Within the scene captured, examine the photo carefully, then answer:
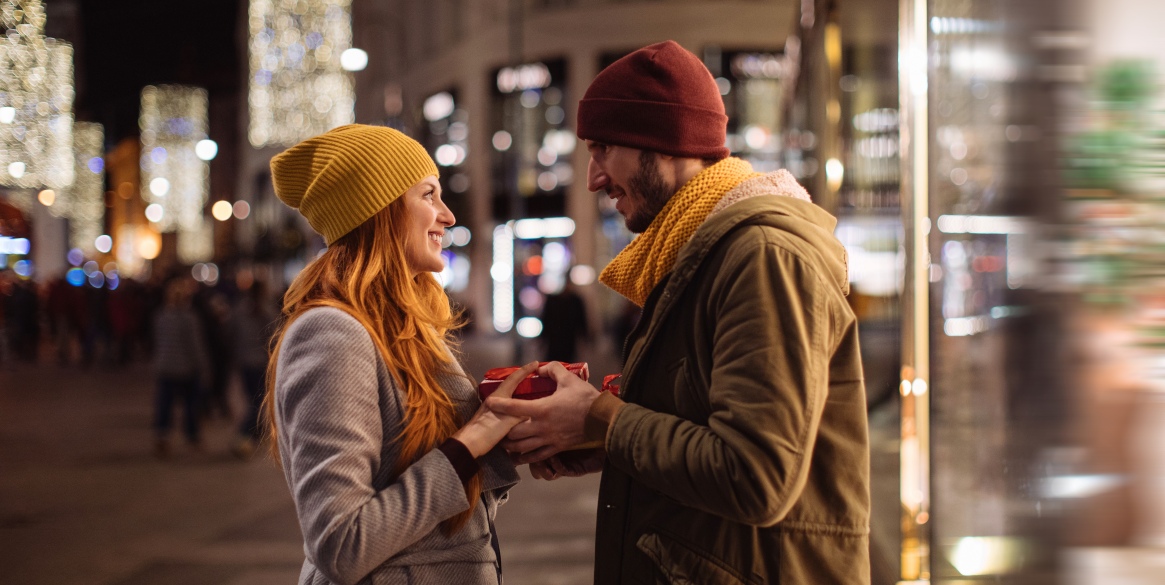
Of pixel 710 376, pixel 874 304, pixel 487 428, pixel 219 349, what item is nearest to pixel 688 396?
pixel 710 376

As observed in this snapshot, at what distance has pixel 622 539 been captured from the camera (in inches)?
75.7

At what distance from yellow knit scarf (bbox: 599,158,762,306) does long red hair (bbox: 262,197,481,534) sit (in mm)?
505

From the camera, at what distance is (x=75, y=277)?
1014 inches

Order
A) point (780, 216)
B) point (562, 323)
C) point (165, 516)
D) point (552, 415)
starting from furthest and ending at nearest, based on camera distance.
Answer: point (562, 323)
point (165, 516)
point (552, 415)
point (780, 216)

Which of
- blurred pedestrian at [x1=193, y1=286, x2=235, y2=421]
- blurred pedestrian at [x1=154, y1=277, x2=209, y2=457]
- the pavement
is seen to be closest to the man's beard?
the pavement

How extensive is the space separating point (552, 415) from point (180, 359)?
1044 cm

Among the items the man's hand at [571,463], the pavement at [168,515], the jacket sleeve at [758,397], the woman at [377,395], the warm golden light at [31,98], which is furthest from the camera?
the warm golden light at [31,98]

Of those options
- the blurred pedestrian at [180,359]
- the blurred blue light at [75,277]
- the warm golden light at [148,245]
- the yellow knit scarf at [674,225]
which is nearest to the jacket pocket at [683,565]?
the yellow knit scarf at [674,225]

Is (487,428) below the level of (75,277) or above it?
below

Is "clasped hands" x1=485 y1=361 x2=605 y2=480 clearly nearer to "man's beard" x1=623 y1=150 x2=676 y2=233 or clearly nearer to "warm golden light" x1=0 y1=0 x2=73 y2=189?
"man's beard" x1=623 y1=150 x2=676 y2=233

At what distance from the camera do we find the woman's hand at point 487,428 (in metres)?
2.00

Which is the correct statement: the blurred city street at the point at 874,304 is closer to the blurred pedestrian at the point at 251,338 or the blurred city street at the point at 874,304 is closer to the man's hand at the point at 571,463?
the blurred pedestrian at the point at 251,338

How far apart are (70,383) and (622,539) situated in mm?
19595

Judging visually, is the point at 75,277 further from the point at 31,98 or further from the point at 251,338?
the point at 31,98
